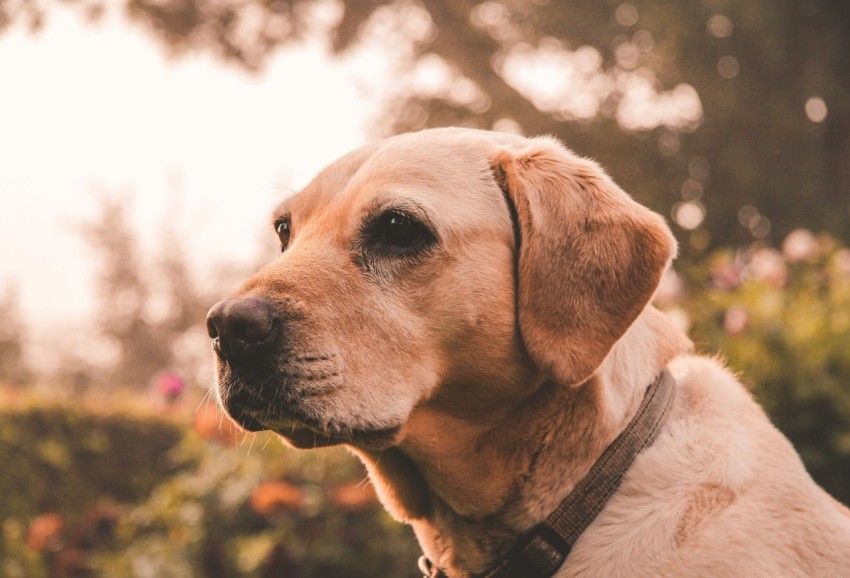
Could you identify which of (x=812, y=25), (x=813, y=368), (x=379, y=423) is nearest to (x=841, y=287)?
(x=813, y=368)

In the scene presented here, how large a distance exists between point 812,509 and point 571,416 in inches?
31.2

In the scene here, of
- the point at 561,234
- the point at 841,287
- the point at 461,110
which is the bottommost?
the point at 461,110

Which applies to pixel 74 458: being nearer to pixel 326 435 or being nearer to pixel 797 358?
pixel 797 358

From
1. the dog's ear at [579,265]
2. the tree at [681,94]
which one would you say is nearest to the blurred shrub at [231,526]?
the dog's ear at [579,265]

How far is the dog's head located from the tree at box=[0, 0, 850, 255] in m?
16.8

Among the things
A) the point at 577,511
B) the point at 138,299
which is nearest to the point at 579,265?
the point at 577,511

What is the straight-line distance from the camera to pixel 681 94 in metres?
22.2

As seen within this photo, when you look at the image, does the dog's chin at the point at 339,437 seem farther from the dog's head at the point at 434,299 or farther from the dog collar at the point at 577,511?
the dog collar at the point at 577,511

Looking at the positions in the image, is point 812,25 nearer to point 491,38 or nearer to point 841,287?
point 491,38

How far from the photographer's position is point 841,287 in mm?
7473

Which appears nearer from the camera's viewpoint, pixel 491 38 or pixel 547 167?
pixel 547 167

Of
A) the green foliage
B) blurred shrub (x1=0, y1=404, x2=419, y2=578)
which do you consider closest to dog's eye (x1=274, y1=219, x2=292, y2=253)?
blurred shrub (x1=0, y1=404, x2=419, y2=578)

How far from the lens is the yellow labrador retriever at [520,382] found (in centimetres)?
248

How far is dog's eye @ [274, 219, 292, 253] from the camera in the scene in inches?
134
